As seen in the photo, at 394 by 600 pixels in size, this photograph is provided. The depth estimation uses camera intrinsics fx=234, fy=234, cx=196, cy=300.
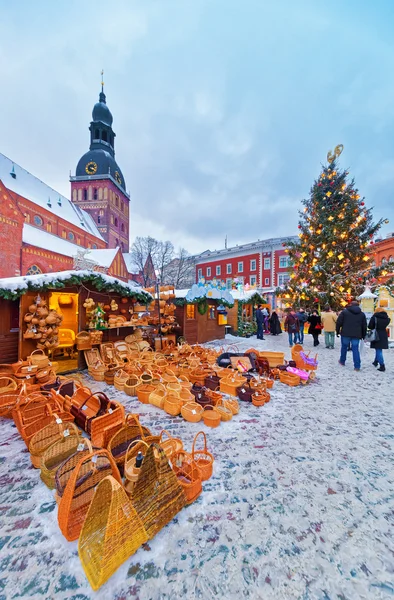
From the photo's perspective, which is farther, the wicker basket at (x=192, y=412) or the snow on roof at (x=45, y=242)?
the snow on roof at (x=45, y=242)

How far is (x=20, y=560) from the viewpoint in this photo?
1.72 metres

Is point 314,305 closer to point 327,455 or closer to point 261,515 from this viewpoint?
point 327,455

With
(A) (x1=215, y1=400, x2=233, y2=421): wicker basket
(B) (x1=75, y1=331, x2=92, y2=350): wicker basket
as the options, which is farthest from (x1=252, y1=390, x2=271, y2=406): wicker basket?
(B) (x1=75, y1=331, x2=92, y2=350): wicker basket

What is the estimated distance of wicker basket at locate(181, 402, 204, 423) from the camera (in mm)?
3851

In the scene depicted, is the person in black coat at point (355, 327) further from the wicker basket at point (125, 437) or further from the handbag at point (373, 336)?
the wicker basket at point (125, 437)

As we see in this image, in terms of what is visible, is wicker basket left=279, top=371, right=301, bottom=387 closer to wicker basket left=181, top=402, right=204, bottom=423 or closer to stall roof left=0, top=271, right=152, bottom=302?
wicker basket left=181, top=402, right=204, bottom=423

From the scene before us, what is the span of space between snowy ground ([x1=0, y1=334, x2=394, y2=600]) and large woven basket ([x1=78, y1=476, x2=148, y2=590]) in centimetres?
10

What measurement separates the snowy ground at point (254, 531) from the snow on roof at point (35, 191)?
29.7m

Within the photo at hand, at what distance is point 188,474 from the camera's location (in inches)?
94.4

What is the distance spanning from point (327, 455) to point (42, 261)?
21730 mm

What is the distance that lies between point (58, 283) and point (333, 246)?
45.7ft

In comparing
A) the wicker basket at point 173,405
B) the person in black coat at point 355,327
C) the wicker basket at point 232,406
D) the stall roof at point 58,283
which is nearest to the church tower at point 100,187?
the stall roof at point 58,283

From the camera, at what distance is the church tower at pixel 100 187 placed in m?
40.4

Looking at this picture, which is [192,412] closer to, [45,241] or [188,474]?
[188,474]
